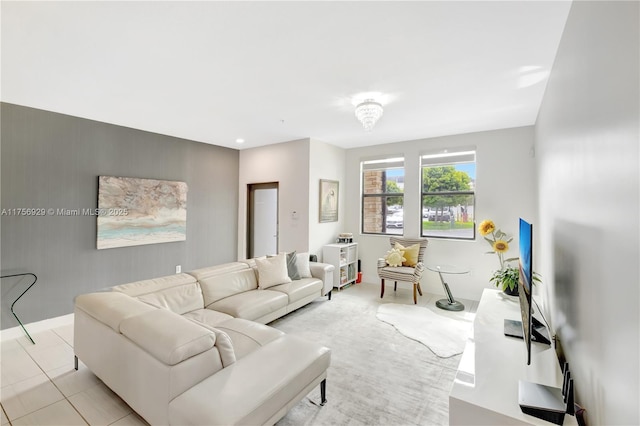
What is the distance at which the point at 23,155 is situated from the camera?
10.8 feet

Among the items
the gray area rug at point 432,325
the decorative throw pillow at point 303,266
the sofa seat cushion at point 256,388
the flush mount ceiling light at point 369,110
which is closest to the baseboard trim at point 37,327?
the decorative throw pillow at point 303,266

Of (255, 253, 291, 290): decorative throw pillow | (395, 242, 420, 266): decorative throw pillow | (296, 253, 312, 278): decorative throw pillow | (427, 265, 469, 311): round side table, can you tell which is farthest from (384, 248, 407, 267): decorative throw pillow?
(255, 253, 291, 290): decorative throw pillow

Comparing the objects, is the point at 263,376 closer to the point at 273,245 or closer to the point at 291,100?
the point at 291,100

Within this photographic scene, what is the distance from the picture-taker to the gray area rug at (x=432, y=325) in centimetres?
299

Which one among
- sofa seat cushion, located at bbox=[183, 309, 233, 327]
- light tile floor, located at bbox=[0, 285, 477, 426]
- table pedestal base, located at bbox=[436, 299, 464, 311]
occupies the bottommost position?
light tile floor, located at bbox=[0, 285, 477, 426]

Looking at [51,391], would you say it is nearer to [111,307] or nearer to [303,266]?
[111,307]

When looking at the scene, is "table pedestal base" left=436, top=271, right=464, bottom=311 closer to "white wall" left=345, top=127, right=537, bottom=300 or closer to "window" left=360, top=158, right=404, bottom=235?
"white wall" left=345, top=127, right=537, bottom=300

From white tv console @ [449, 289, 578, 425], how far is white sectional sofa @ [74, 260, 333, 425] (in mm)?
905

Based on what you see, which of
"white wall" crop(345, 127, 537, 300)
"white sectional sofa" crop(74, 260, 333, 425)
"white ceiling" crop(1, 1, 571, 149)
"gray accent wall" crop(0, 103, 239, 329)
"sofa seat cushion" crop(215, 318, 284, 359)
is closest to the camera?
"white sectional sofa" crop(74, 260, 333, 425)

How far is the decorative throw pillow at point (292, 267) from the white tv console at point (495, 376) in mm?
2321

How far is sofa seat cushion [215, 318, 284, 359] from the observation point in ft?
6.87

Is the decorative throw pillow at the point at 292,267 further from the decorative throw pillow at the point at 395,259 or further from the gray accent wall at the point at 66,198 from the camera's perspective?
the gray accent wall at the point at 66,198

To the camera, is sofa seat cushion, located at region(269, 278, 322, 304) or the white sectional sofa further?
sofa seat cushion, located at region(269, 278, 322, 304)

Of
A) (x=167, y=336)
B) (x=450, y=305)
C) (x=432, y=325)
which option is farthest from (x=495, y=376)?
(x=450, y=305)
